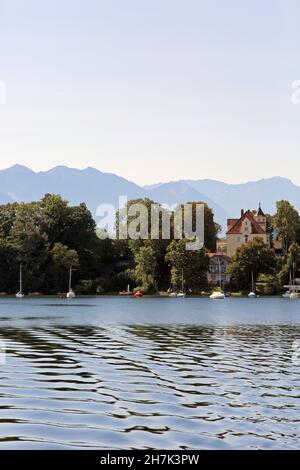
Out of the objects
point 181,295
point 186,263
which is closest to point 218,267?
point 186,263

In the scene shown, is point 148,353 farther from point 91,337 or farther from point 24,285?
point 24,285

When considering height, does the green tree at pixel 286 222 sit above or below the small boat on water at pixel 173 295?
above

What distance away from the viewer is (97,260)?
14638cm

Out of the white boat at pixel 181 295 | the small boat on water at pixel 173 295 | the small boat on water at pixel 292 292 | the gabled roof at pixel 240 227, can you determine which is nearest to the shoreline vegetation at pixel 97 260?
the small boat on water at pixel 292 292

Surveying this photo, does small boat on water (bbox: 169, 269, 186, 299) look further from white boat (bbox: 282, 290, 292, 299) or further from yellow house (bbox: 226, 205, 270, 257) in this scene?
yellow house (bbox: 226, 205, 270, 257)

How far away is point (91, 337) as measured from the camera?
4134 cm

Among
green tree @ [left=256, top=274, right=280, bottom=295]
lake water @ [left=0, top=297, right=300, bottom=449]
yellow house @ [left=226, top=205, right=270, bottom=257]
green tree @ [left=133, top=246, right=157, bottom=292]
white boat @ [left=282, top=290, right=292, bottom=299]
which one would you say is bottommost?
lake water @ [left=0, top=297, right=300, bottom=449]

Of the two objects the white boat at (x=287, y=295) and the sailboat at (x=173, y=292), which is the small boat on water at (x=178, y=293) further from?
the white boat at (x=287, y=295)

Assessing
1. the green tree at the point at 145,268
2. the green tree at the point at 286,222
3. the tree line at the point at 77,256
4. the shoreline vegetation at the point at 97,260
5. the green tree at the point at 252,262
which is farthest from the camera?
the green tree at the point at 286,222

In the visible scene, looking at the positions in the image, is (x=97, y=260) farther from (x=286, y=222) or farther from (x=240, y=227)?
(x=240, y=227)

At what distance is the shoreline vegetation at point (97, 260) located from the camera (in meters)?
139

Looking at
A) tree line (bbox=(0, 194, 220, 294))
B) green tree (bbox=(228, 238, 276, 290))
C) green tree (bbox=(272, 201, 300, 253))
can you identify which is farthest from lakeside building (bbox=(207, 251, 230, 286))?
tree line (bbox=(0, 194, 220, 294))

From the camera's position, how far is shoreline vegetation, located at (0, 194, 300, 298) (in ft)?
456
